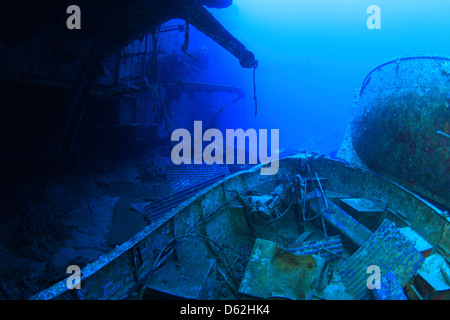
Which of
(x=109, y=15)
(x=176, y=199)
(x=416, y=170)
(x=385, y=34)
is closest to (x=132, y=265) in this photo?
(x=176, y=199)

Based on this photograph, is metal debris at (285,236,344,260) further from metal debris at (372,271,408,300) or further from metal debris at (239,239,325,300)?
metal debris at (372,271,408,300)

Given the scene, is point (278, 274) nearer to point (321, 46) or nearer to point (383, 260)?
point (383, 260)

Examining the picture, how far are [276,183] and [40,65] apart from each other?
624 cm

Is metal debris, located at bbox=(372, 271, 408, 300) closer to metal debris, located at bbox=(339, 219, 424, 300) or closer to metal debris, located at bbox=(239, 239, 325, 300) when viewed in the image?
metal debris, located at bbox=(339, 219, 424, 300)

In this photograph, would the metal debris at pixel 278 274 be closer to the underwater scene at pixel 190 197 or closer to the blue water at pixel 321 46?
the underwater scene at pixel 190 197

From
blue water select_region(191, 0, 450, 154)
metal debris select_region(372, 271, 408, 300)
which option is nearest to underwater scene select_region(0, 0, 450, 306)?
metal debris select_region(372, 271, 408, 300)

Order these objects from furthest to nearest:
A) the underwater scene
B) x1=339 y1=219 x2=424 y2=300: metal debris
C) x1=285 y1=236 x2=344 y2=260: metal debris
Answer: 1. x1=285 y1=236 x2=344 y2=260: metal debris
2. x1=339 y1=219 x2=424 y2=300: metal debris
3. the underwater scene

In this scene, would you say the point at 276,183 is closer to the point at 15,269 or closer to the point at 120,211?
the point at 120,211

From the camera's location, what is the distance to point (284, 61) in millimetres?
123750

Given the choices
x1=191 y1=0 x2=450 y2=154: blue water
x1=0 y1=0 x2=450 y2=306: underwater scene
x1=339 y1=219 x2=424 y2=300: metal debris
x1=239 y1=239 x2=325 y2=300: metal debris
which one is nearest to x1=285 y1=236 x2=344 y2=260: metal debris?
x1=0 y1=0 x2=450 y2=306: underwater scene

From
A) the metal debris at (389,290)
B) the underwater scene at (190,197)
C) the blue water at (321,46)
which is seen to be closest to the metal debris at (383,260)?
the underwater scene at (190,197)

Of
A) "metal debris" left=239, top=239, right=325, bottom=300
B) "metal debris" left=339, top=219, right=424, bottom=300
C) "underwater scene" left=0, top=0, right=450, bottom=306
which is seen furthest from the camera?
"metal debris" left=339, top=219, right=424, bottom=300

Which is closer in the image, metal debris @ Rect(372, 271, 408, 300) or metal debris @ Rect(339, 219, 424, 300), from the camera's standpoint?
metal debris @ Rect(372, 271, 408, 300)

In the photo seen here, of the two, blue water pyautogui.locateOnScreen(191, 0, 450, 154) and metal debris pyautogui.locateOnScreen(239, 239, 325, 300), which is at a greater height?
blue water pyautogui.locateOnScreen(191, 0, 450, 154)
